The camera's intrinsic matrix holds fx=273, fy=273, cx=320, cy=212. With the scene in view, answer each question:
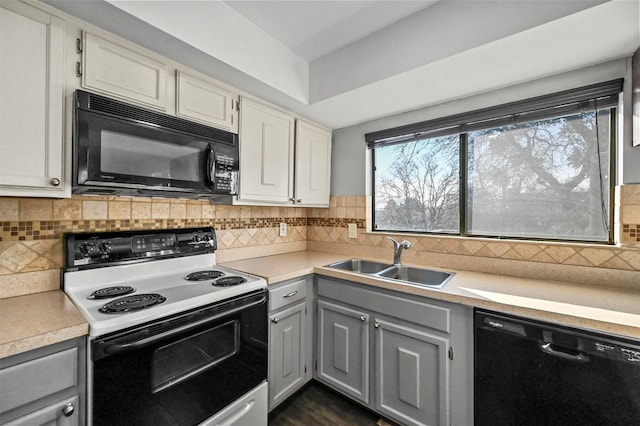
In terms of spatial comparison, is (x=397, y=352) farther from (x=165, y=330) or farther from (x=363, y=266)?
(x=165, y=330)

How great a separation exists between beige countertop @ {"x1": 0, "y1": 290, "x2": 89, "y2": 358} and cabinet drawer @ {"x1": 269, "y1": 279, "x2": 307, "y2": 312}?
892mm

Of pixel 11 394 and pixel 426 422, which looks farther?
pixel 426 422

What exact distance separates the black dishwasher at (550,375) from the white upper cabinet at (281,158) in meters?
1.47

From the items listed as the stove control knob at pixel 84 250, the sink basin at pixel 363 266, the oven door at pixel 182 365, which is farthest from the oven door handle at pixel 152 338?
the sink basin at pixel 363 266

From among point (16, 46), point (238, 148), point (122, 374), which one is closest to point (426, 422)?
point (122, 374)

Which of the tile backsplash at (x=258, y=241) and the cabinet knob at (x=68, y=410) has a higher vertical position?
the tile backsplash at (x=258, y=241)

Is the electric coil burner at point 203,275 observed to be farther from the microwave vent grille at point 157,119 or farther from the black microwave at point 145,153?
the microwave vent grille at point 157,119

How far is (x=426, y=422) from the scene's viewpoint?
57.9 inches

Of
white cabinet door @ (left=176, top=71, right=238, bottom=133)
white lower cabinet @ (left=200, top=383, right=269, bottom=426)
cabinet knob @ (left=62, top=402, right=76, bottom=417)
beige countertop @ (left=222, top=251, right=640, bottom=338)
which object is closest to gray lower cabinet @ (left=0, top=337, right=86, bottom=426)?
cabinet knob @ (left=62, top=402, right=76, bottom=417)

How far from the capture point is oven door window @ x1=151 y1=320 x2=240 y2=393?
1098mm

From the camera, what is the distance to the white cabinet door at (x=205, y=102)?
1.50 m

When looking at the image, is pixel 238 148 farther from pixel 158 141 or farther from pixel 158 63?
pixel 158 63

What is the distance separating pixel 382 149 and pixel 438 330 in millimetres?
1592

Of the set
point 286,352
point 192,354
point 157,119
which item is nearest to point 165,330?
point 192,354
